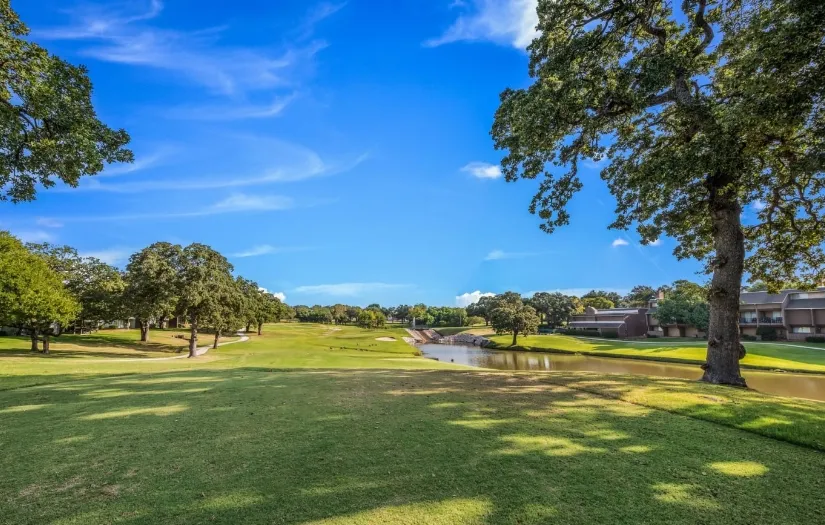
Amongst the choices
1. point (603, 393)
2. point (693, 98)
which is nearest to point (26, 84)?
point (603, 393)

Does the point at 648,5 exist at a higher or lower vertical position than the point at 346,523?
higher

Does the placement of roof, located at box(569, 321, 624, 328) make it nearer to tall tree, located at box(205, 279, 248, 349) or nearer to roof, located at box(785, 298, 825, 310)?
roof, located at box(785, 298, 825, 310)

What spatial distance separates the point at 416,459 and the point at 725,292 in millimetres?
12251

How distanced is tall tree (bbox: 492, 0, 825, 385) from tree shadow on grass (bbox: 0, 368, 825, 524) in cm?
590

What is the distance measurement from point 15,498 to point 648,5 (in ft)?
56.9

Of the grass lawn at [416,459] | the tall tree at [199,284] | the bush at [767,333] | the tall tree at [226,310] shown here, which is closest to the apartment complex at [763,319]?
the bush at [767,333]

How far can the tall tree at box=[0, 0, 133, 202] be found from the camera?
872 centimetres

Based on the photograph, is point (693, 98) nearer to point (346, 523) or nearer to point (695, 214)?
point (695, 214)

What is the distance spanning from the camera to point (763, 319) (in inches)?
2275

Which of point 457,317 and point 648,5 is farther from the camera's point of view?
point 457,317

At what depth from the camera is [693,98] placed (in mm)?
11977

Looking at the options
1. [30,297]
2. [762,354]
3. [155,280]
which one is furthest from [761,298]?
[30,297]

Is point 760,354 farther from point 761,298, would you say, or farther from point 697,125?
point 697,125

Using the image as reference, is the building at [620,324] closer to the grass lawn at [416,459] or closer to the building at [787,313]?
the building at [787,313]
